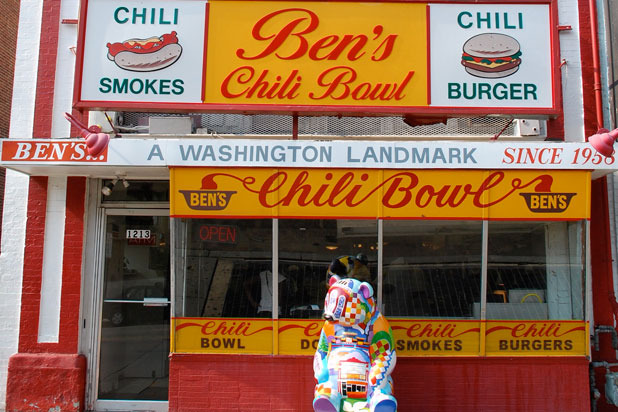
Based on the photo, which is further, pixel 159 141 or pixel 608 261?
pixel 608 261

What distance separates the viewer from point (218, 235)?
655 centimetres

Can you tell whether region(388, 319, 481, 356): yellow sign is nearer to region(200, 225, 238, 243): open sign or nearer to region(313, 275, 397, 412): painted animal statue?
region(313, 275, 397, 412): painted animal statue

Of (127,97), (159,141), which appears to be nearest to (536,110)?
(159,141)

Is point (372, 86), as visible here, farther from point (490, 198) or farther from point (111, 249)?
point (111, 249)

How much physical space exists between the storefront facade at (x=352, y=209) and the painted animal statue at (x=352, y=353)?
84 cm

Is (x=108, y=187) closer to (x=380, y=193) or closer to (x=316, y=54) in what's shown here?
(x=316, y=54)

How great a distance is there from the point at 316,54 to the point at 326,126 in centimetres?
129

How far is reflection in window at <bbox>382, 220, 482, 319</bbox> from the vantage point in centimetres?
647

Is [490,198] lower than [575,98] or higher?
lower

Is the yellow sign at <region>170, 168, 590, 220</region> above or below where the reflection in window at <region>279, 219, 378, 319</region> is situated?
above

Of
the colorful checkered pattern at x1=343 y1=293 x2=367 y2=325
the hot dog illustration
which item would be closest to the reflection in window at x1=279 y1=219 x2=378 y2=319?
the colorful checkered pattern at x1=343 y1=293 x2=367 y2=325

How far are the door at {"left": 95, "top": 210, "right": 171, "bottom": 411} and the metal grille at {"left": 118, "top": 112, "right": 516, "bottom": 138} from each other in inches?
53.3

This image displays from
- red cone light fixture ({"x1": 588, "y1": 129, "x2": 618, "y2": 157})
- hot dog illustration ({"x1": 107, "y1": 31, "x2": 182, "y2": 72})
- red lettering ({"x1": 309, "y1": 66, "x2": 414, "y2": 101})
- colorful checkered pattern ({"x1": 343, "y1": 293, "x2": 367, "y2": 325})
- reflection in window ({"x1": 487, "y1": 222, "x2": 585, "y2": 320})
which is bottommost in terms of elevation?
colorful checkered pattern ({"x1": 343, "y1": 293, "x2": 367, "y2": 325})

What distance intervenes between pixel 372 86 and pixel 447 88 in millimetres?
906
